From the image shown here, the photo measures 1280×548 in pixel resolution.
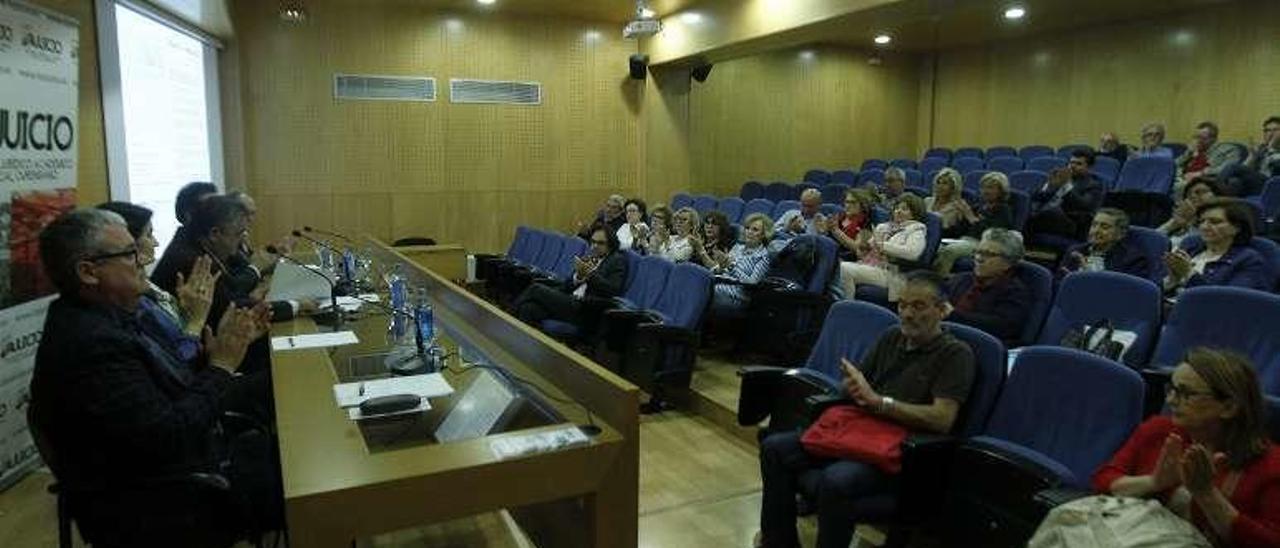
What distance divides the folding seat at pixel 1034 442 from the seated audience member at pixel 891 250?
226 centimetres

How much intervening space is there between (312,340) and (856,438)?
1946mm

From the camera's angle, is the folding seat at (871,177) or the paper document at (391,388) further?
the folding seat at (871,177)

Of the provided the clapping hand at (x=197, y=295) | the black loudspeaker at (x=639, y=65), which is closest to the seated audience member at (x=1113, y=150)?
the black loudspeaker at (x=639, y=65)

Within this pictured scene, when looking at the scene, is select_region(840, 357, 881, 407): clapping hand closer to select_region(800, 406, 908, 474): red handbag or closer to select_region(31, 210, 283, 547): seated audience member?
select_region(800, 406, 908, 474): red handbag

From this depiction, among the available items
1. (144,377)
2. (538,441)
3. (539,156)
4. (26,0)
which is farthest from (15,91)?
(539,156)

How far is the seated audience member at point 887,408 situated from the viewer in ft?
7.64

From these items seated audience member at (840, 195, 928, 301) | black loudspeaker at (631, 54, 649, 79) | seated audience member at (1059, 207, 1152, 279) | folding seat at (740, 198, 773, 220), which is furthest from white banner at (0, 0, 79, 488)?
black loudspeaker at (631, 54, 649, 79)

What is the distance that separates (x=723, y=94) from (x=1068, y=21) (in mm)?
4095

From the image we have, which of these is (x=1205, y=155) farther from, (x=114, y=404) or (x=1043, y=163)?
(x=114, y=404)

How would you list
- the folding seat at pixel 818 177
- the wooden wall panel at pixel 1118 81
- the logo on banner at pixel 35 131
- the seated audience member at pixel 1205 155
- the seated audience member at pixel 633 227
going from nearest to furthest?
1. the logo on banner at pixel 35 131
2. the seated audience member at pixel 633 227
3. the seated audience member at pixel 1205 155
4. the wooden wall panel at pixel 1118 81
5. the folding seat at pixel 818 177

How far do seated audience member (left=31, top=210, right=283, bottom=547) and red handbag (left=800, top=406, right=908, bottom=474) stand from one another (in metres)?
1.68

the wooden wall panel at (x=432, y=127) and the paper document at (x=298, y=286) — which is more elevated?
the wooden wall panel at (x=432, y=127)

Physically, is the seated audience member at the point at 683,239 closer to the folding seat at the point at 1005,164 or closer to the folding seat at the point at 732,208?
the folding seat at the point at 732,208

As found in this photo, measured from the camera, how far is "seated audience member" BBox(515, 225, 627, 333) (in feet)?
15.5
